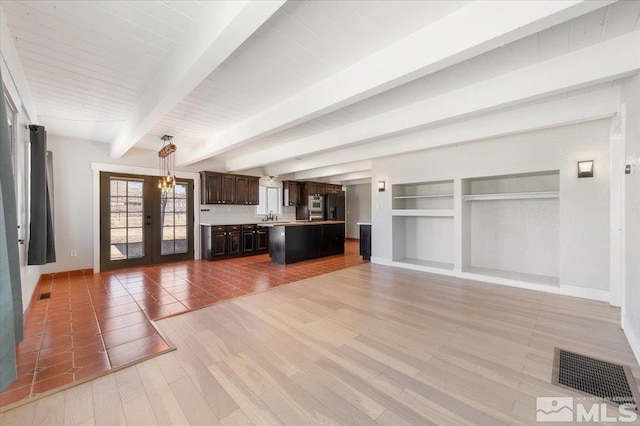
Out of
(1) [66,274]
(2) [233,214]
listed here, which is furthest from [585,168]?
(1) [66,274]

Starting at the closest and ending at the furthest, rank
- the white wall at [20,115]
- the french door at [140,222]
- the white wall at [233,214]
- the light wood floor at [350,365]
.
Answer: the light wood floor at [350,365] < the white wall at [20,115] < the french door at [140,222] < the white wall at [233,214]

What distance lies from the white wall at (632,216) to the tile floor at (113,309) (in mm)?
4041

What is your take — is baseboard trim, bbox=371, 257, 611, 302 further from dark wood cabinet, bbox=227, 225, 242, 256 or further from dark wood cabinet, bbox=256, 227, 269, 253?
dark wood cabinet, bbox=227, 225, 242, 256

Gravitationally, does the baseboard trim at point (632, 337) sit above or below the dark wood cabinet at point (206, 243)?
below

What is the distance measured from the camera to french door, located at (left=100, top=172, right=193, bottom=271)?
5.66 meters

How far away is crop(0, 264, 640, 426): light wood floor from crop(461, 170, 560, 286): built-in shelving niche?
3.60ft

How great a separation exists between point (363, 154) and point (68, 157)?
5.95 metres

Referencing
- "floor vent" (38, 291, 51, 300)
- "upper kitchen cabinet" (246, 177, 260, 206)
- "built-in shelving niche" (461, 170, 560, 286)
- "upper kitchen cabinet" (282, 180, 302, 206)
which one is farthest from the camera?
"upper kitchen cabinet" (282, 180, 302, 206)

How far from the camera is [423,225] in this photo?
6.21 m

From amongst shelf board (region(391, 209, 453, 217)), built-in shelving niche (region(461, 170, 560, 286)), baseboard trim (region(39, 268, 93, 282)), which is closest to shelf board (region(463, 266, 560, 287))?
built-in shelving niche (region(461, 170, 560, 286))

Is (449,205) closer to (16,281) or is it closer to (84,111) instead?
(16,281)

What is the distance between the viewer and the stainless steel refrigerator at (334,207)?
1018 cm

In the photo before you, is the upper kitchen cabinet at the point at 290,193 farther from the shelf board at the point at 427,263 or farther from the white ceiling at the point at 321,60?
the white ceiling at the point at 321,60

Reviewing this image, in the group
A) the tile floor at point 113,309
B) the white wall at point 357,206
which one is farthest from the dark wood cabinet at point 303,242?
the white wall at point 357,206
